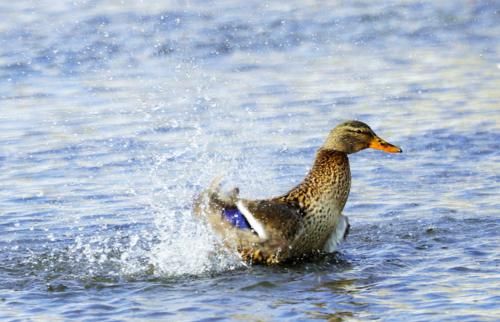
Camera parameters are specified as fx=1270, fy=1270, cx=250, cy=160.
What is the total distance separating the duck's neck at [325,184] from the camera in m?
7.65

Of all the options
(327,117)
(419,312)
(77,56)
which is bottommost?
(419,312)

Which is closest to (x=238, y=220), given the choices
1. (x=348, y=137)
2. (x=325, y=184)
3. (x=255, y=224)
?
(x=255, y=224)

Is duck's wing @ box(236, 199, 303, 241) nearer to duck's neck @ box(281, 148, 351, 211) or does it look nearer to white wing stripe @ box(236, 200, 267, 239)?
white wing stripe @ box(236, 200, 267, 239)

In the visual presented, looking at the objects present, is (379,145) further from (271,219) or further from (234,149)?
(234,149)

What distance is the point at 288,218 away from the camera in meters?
7.48

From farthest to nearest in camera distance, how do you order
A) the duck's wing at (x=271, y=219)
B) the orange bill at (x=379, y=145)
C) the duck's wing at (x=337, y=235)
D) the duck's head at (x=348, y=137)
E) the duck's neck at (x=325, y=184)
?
the orange bill at (x=379, y=145)
the duck's head at (x=348, y=137)
the duck's wing at (x=337, y=235)
the duck's neck at (x=325, y=184)
the duck's wing at (x=271, y=219)

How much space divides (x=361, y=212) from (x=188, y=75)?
4.92 meters

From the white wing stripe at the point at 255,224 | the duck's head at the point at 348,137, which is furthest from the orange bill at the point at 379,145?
the white wing stripe at the point at 255,224

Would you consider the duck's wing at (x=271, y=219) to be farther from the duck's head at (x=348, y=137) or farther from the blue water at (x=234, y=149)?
the duck's head at (x=348, y=137)

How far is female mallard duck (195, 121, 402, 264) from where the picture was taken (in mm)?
7477

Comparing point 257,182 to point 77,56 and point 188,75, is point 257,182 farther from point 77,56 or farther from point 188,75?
point 77,56

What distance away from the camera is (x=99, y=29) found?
50.4 ft

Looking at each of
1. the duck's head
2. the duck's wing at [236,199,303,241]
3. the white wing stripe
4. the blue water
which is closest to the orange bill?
the duck's head

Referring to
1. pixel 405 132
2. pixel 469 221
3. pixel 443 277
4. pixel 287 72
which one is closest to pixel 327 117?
pixel 405 132
